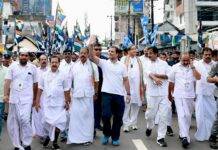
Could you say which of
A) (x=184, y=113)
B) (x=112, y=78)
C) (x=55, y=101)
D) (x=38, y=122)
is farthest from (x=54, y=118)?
(x=184, y=113)

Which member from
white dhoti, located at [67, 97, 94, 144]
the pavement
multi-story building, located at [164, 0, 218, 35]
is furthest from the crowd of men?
multi-story building, located at [164, 0, 218, 35]

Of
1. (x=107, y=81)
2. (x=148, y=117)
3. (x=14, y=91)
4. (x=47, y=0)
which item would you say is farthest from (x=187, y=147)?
(x=47, y=0)

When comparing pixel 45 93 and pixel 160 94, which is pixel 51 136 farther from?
pixel 160 94

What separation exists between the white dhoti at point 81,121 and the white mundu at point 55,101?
34 centimetres

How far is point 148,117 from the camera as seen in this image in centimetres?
1072

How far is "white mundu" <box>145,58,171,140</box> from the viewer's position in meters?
10.3

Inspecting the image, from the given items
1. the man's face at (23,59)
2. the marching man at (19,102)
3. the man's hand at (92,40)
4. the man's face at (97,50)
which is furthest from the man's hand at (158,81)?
the man's face at (23,59)

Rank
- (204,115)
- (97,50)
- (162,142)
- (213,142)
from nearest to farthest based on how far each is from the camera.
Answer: (213,142), (162,142), (204,115), (97,50)

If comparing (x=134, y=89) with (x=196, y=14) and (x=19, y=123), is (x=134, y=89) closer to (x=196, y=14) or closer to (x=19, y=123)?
(x=19, y=123)

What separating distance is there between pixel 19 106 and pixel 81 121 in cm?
153

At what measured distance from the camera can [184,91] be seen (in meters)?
10.2

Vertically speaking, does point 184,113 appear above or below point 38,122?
above

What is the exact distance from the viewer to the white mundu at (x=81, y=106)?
10.1 metres

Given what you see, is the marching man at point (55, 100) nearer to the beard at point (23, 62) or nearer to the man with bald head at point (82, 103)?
the man with bald head at point (82, 103)
